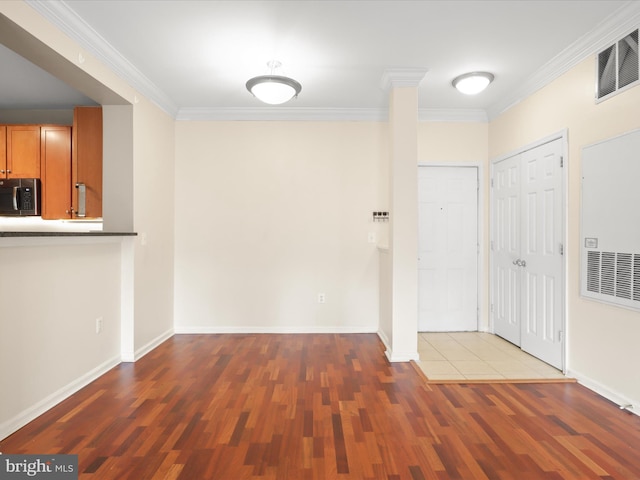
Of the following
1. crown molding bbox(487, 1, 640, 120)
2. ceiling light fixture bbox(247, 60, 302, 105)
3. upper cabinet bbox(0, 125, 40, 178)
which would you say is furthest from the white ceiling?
upper cabinet bbox(0, 125, 40, 178)

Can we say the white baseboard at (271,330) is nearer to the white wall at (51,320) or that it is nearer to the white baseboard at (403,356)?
the white baseboard at (403,356)

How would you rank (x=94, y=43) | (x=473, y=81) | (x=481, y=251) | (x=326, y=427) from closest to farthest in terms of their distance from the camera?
(x=326, y=427)
(x=94, y=43)
(x=473, y=81)
(x=481, y=251)

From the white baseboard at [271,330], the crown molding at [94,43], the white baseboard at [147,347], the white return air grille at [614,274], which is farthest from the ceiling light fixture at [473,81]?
the white baseboard at [147,347]

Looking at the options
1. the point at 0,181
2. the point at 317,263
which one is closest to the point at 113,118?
the point at 0,181

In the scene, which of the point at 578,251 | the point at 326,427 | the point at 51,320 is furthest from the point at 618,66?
the point at 51,320

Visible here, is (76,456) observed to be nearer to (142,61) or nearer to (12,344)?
(12,344)

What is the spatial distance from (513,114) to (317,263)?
2.80 metres

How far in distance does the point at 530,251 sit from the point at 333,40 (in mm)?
2805

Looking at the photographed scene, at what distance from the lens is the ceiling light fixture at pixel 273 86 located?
3178 mm

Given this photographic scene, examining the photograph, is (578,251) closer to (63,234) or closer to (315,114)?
(315,114)

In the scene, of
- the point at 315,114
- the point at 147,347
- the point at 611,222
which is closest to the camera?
the point at 611,222

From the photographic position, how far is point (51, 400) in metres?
2.61

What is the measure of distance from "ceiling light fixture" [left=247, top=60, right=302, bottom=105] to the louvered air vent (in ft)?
9.24

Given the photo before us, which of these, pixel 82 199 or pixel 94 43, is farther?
pixel 82 199
